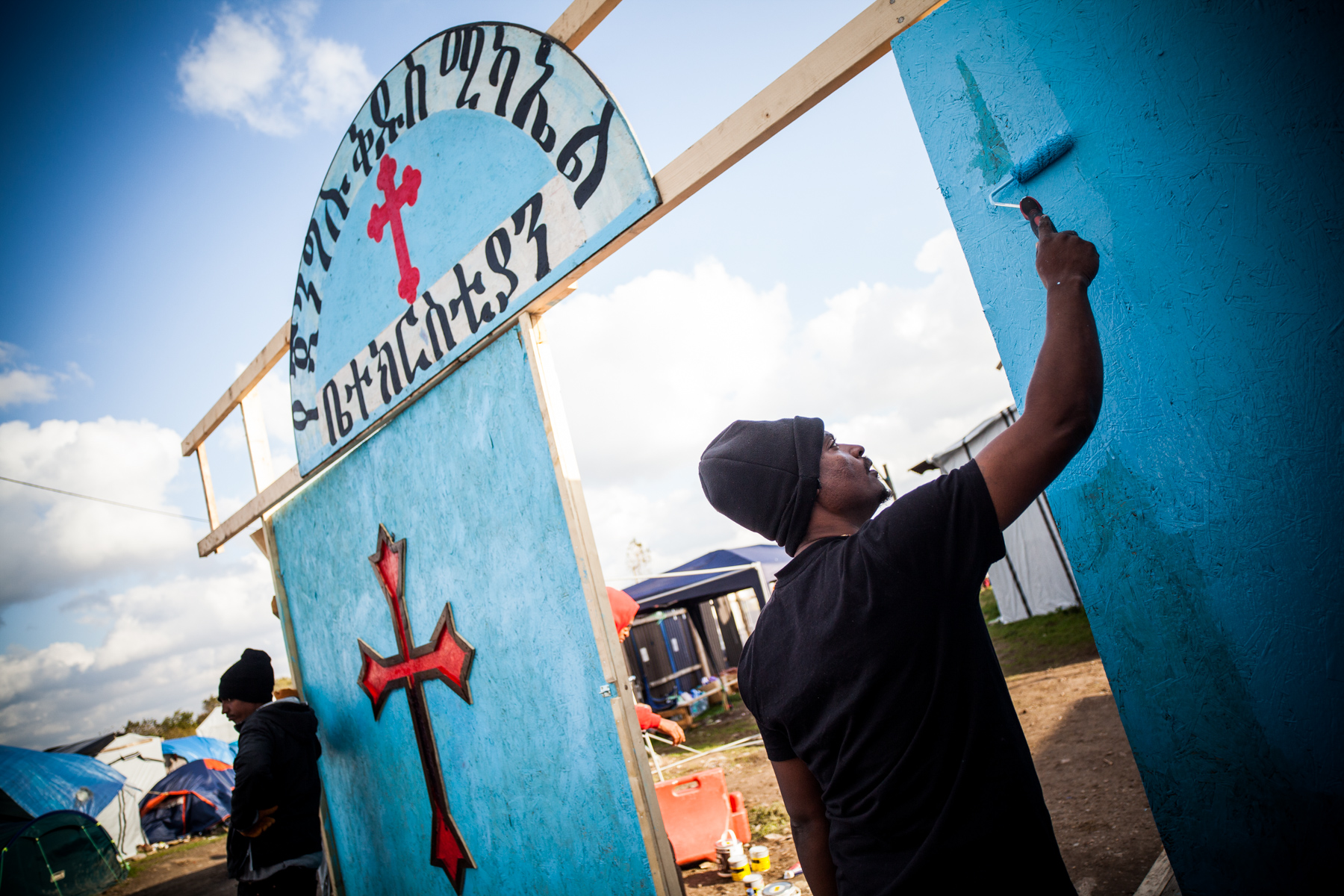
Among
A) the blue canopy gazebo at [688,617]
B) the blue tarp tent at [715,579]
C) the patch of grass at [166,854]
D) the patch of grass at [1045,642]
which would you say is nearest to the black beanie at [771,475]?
the patch of grass at [1045,642]

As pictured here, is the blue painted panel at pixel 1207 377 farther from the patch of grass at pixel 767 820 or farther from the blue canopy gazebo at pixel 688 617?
the blue canopy gazebo at pixel 688 617

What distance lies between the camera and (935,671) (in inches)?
46.8

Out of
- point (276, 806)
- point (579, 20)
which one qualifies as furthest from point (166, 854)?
point (579, 20)

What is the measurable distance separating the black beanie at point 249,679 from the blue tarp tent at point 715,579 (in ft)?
29.0

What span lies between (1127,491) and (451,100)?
3194 millimetres

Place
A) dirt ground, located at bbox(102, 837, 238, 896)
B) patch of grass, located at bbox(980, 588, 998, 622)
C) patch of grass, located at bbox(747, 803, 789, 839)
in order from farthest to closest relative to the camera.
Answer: patch of grass, located at bbox(980, 588, 998, 622)
dirt ground, located at bbox(102, 837, 238, 896)
patch of grass, located at bbox(747, 803, 789, 839)

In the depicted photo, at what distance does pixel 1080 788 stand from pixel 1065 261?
4808mm

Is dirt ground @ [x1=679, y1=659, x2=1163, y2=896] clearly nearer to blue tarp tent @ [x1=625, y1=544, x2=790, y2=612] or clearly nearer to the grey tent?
the grey tent

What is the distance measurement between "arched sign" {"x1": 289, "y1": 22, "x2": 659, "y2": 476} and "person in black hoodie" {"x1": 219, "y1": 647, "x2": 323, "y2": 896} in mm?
1547

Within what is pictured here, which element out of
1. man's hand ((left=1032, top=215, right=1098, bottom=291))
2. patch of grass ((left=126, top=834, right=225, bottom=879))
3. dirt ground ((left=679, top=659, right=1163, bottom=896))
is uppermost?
man's hand ((left=1032, top=215, right=1098, bottom=291))

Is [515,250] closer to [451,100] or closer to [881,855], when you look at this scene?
[451,100]

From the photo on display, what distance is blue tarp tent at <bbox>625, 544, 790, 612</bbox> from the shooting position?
12.6 m

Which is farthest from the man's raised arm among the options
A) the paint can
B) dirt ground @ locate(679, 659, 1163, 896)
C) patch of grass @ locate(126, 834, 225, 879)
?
patch of grass @ locate(126, 834, 225, 879)

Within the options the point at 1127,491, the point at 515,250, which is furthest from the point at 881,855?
the point at 515,250
